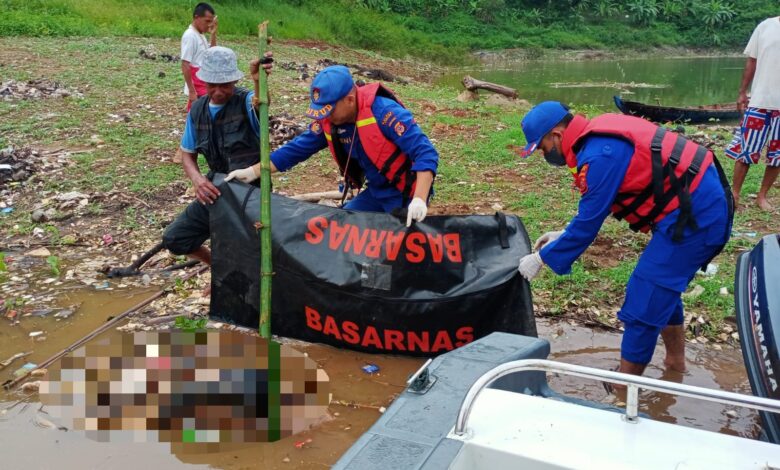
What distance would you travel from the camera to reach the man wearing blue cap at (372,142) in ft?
11.6

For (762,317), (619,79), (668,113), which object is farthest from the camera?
(619,79)

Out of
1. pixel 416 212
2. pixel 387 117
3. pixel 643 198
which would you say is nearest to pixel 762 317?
pixel 643 198

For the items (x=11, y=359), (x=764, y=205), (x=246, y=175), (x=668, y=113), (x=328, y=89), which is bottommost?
(x=11, y=359)

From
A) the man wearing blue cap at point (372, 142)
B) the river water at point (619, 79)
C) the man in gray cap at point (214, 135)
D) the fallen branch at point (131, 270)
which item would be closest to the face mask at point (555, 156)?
the man wearing blue cap at point (372, 142)

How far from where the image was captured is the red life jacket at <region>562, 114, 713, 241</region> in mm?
2986

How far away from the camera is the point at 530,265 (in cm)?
311

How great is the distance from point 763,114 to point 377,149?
4152 mm

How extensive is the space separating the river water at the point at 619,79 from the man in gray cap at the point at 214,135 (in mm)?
13421

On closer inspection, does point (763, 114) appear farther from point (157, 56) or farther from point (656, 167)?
point (157, 56)

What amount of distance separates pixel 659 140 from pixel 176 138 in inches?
253

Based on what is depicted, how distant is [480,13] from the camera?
3722 cm

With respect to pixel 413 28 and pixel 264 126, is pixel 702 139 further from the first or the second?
pixel 413 28

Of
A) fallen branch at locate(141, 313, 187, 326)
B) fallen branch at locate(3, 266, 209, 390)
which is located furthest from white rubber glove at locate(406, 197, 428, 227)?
fallen branch at locate(3, 266, 209, 390)

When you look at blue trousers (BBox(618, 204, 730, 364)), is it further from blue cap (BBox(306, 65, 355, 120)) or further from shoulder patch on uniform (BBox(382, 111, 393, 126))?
blue cap (BBox(306, 65, 355, 120))
